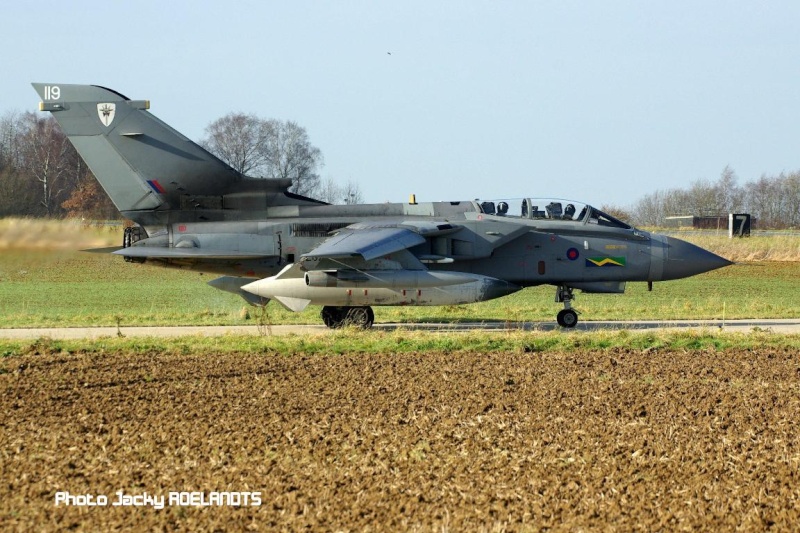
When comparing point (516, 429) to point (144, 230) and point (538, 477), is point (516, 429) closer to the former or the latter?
point (538, 477)

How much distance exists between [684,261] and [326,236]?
26.0 ft

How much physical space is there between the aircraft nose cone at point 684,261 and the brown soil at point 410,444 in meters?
6.79

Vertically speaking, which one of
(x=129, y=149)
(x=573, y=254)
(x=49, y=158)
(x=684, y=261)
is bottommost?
(x=684, y=261)

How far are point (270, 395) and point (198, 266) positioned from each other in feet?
30.9

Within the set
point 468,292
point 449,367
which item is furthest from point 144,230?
point 449,367

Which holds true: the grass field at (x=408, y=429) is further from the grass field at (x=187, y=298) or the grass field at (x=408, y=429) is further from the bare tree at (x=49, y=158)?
the bare tree at (x=49, y=158)

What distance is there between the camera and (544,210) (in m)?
21.4

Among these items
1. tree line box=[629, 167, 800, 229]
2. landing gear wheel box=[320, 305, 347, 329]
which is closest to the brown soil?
landing gear wheel box=[320, 305, 347, 329]

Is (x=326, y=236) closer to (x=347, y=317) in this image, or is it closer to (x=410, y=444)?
(x=347, y=317)

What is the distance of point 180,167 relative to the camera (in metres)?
20.5

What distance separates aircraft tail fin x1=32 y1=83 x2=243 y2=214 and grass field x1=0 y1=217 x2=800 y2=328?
1418 mm

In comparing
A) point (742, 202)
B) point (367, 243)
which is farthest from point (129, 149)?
point (742, 202)

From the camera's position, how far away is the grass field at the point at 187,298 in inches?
800

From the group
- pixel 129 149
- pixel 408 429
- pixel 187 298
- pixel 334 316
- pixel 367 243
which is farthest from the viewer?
pixel 187 298
